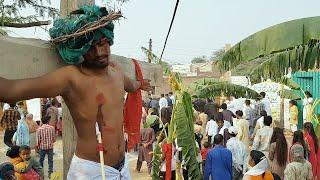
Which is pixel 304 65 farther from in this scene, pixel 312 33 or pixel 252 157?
pixel 252 157

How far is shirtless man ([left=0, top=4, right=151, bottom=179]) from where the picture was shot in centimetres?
275

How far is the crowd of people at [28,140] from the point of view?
6.81 metres

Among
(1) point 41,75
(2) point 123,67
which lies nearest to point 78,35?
(1) point 41,75

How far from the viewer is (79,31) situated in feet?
8.94

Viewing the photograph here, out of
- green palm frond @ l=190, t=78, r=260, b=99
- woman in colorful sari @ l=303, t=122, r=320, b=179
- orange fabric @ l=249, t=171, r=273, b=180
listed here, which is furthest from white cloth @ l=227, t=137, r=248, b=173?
green palm frond @ l=190, t=78, r=260, b=99

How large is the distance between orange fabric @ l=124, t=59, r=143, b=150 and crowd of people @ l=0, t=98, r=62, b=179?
2.83 m

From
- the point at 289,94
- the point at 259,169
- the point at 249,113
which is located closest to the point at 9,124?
the point at 249,113

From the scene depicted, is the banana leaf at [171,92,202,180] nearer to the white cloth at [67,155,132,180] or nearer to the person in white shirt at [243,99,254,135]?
the white cloth at [67,155,132,180]

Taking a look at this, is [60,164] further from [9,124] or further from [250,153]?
[250,153]

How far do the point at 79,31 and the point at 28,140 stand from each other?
30.3ft

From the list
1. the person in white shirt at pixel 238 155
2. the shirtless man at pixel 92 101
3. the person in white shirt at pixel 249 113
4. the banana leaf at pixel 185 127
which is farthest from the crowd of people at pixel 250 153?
the shirtless man at pixel 92 101

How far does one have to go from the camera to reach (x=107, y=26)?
284 cm

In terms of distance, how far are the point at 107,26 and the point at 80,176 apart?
87 centimetres

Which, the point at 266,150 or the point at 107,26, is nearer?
the point at 107,26
